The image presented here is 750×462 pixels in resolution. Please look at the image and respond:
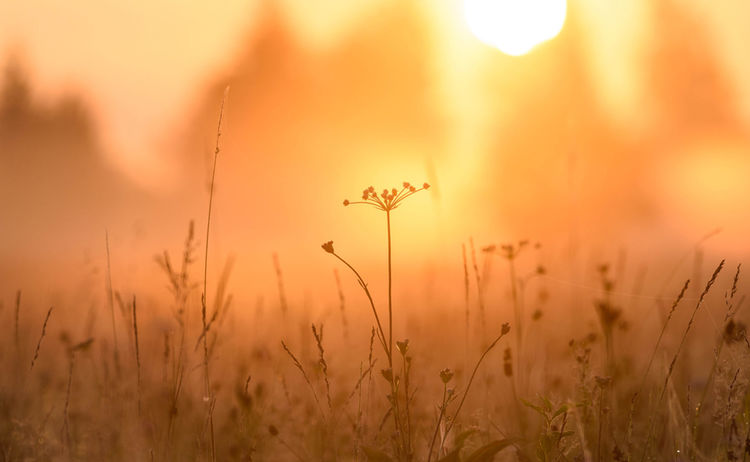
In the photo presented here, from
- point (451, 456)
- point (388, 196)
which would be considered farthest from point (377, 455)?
point (388, 196)

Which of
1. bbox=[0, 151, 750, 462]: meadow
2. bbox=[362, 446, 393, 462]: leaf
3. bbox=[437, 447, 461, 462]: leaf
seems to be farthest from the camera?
bbox=[0, 151, 750, 462]: meadow

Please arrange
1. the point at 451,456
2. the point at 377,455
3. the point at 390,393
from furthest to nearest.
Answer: the point at 390,393 < the point at 377,455 < the point at 451,456

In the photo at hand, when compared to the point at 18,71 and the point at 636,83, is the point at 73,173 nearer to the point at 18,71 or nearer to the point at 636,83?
the point at 18,71

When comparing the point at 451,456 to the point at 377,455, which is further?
the point at 377,455

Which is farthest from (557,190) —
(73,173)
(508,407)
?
(73,173)

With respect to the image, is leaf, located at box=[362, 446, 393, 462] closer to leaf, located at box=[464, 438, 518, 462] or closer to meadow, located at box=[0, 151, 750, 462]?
meadow, located at box=[0, 151, 750, 462]

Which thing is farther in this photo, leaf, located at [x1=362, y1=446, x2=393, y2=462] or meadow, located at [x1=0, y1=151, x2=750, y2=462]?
meadow, located at [x1=0, y1=151, x2=750, y2=462]

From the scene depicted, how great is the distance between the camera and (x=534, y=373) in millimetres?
4855

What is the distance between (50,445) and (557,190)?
30.0 metres

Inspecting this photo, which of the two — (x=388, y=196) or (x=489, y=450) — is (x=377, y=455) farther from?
(x=388, y=196)

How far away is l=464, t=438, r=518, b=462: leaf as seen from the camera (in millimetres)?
2078

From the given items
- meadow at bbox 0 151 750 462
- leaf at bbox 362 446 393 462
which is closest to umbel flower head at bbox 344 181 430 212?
meadow at bbox 0 151 750 462

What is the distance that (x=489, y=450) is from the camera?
2.10m

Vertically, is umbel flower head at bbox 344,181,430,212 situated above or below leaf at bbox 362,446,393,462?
above
